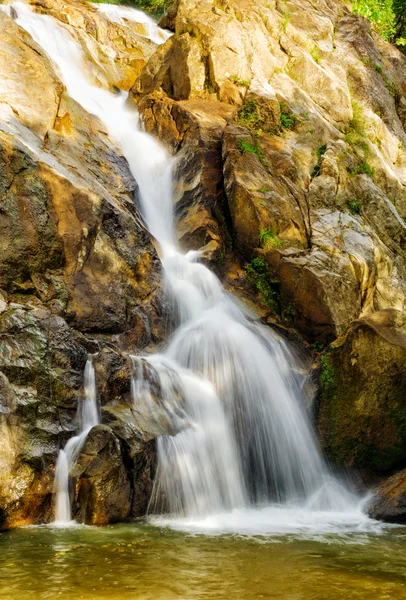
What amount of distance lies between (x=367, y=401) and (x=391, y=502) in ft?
6.52

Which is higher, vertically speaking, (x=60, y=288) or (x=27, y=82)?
(x=27, y=82)

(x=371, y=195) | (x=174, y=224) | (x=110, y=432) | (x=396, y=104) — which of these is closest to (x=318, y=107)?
(x=371, y=195)

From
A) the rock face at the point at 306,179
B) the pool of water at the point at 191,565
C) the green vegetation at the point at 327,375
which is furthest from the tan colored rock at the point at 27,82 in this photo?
the pool of water at the point at 191,565

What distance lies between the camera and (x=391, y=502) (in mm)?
9070

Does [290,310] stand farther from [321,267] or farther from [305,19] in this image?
[305,19]

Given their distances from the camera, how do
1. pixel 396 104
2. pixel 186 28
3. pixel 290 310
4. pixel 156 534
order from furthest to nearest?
pixel 396 104 → pixel 186 28 → pixel 290 310 → pixel 156 534

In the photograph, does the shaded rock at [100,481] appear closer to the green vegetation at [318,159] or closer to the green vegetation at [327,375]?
the green vegetation at [327,375]

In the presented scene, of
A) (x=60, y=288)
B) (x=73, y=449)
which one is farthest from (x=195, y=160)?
(x=73, y=449)

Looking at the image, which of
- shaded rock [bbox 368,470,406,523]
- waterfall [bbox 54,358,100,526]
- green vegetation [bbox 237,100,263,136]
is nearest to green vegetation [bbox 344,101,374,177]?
green vegetation [bbox 237,100,263,136]

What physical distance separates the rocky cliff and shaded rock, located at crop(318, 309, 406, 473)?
26 millimetres

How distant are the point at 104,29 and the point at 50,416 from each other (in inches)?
719

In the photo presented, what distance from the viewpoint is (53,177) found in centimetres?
1059

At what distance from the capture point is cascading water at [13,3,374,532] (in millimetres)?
8625

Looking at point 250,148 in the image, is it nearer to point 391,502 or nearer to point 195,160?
point 195,160
